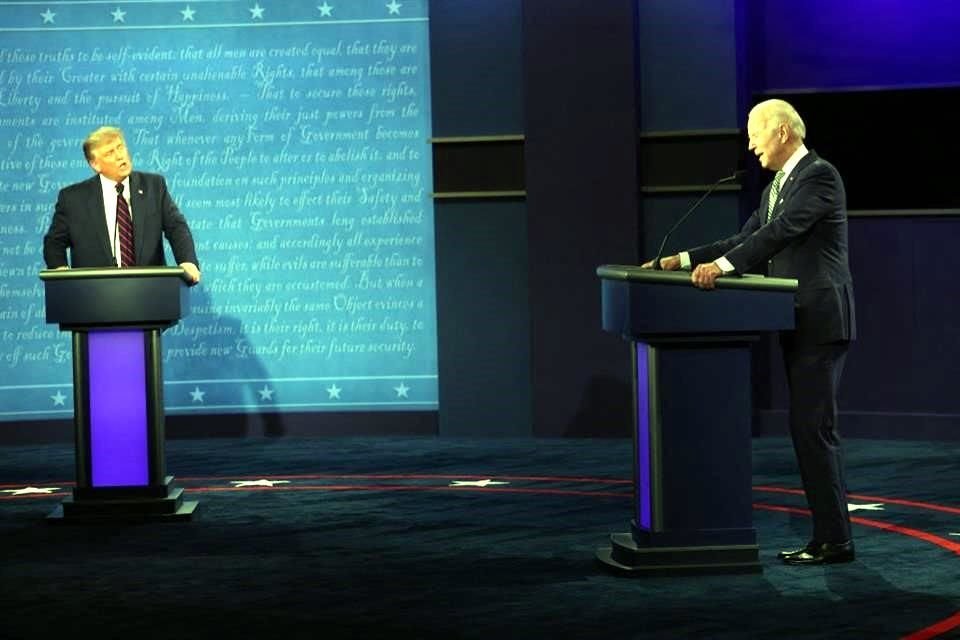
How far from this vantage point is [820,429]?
540 centimetres

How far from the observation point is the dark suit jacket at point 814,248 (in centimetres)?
534

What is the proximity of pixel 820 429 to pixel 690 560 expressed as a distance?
587mm

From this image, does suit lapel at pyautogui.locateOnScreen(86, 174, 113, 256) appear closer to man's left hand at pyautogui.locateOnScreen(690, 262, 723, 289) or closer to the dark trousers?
man's left hand at pyautogui.locateOnScreen(690, 262, 723, 289)

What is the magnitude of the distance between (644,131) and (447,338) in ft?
5.15

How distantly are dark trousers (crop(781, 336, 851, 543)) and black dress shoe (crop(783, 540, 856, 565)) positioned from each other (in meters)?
0.02

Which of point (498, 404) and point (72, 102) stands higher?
point (72, 102)

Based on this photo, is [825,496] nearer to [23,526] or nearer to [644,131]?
[23,526]

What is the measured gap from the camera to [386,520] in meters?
6.58

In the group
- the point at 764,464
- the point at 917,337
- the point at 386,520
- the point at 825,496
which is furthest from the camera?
the point at 917,337

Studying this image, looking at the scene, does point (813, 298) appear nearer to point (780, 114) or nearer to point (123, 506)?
point (780, 114)

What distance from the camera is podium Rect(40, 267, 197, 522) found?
6.69 metres

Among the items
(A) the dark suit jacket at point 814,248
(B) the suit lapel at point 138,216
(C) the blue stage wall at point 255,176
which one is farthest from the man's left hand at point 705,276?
(C) the blue stage wall at point 255,176

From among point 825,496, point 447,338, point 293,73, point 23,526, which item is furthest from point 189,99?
point 825,496

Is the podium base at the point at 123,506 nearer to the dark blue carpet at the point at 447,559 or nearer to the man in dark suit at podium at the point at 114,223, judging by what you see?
the dark blue carpet at the point at 447,559
